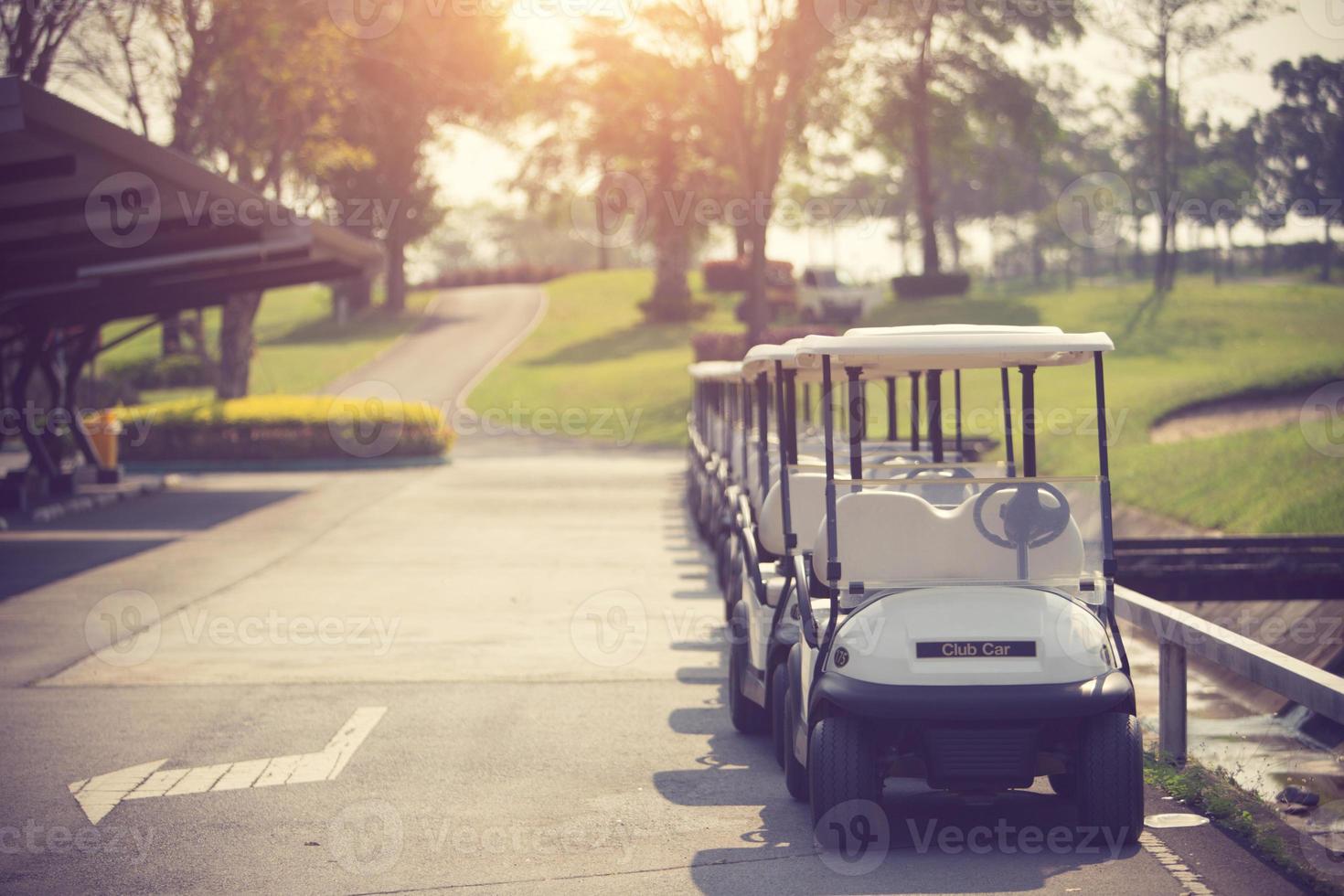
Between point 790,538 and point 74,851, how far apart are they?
11.2ft

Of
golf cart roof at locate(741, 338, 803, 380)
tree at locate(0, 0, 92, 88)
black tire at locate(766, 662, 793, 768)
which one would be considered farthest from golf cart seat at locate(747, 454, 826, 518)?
tree at locate(0, 0, 92, 88)

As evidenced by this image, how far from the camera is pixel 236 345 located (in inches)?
1258

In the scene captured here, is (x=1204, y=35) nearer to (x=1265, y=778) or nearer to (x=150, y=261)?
(x=150, y=261)

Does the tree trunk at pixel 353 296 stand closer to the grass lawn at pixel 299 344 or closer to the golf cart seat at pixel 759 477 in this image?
the grass lawn at pixel 299 344

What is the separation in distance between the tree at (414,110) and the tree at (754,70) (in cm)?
1439

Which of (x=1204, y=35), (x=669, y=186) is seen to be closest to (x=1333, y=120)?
(x=1204, y=35)

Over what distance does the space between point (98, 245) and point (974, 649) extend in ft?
51.5

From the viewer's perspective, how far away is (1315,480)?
48.7 ft

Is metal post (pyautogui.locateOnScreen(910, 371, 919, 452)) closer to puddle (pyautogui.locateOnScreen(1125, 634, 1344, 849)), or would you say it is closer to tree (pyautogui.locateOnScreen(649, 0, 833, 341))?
puddle (pyautogui.locateOnScreen(1125, 634, 1344, 849))

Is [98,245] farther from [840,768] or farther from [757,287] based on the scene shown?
[757,287]

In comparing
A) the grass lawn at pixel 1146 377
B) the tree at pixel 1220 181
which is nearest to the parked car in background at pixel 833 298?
the grass lawn at pixel 1146 377

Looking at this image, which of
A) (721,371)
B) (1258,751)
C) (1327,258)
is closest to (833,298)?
(1327,258)

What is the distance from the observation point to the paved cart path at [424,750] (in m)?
5.60

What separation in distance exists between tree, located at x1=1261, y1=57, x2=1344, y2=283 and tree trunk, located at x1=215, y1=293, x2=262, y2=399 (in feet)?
68.4
